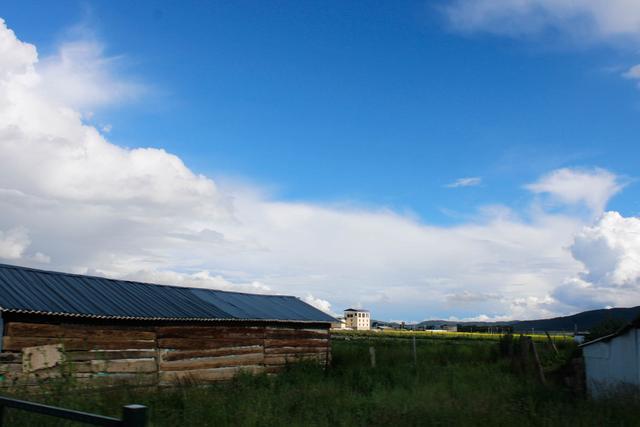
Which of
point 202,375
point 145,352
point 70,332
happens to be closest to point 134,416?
point 70,332

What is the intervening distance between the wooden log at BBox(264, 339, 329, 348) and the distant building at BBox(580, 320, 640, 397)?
9730 millimetres

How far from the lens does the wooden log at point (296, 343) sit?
64.4ft

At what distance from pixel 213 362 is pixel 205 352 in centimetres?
47

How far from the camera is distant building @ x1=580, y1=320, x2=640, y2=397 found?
509 inches

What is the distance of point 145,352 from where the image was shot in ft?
50.0

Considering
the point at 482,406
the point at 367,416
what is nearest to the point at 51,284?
the point at 367,416

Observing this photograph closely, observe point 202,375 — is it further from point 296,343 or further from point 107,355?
point 296,343

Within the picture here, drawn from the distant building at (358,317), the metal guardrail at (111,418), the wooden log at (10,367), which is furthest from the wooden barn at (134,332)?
the distant building at (358,317)

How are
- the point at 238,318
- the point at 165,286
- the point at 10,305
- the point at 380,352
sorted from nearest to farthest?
the point at 10,305 < the point at 238,318 < the point at 165,286 < the point at 380,352

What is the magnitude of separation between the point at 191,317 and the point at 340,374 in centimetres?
604

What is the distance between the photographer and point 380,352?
25.6m

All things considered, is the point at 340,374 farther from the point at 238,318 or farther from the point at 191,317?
the point at 191,317

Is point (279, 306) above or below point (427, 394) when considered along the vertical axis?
above

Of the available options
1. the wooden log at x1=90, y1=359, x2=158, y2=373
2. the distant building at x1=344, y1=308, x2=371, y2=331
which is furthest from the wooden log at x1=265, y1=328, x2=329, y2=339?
the distant building at x1=344, y1=308, x2=371, y2=331
